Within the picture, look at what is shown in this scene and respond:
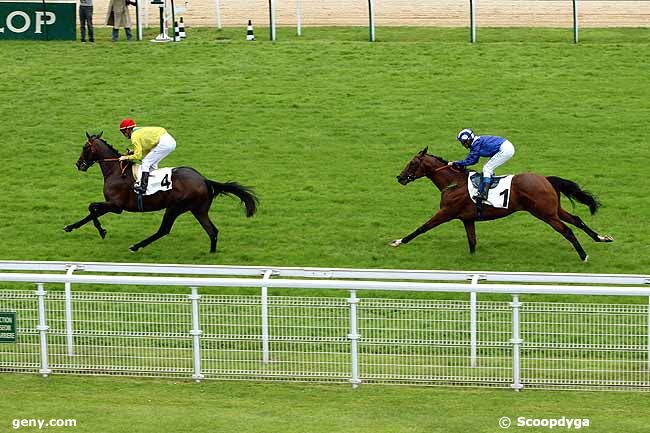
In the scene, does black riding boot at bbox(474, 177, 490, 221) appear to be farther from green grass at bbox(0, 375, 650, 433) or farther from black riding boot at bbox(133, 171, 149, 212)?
green grass at bbox(0, 375, 650, 433)

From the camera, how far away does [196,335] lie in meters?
12.4

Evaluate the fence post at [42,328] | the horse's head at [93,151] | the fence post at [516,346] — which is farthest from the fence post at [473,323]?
the horse's head at [93,151]

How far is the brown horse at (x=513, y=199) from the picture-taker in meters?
17.2

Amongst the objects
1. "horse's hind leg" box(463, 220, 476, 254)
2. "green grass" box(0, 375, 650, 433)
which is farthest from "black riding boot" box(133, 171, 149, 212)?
"green grass" box(0, 375, 650, 433)

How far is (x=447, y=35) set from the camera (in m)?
29.5

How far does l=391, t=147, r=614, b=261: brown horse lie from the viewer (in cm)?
1722

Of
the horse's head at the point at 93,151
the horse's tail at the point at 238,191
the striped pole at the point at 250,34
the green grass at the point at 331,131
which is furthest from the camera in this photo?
the striped pole at the point at 250,34

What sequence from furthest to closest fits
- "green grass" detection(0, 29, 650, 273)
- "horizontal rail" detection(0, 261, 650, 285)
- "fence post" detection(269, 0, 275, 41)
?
"fence post" detection(269, 0, 275, 41), "green grass" detection(0, 29, 650, 273), "horizontal rail" detection(0, 261, 650, 285)

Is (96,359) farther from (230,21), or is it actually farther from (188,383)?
(230,21)

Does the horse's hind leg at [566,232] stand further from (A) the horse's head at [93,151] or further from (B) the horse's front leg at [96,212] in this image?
(A) the horse's head at [93,151]

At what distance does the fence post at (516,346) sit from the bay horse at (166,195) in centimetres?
628

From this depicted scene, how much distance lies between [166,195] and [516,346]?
22.3 feet

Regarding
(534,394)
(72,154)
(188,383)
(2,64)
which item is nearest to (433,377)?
(534,394)

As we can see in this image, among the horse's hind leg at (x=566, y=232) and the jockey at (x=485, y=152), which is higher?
the jockey at (x=485, y=152)
